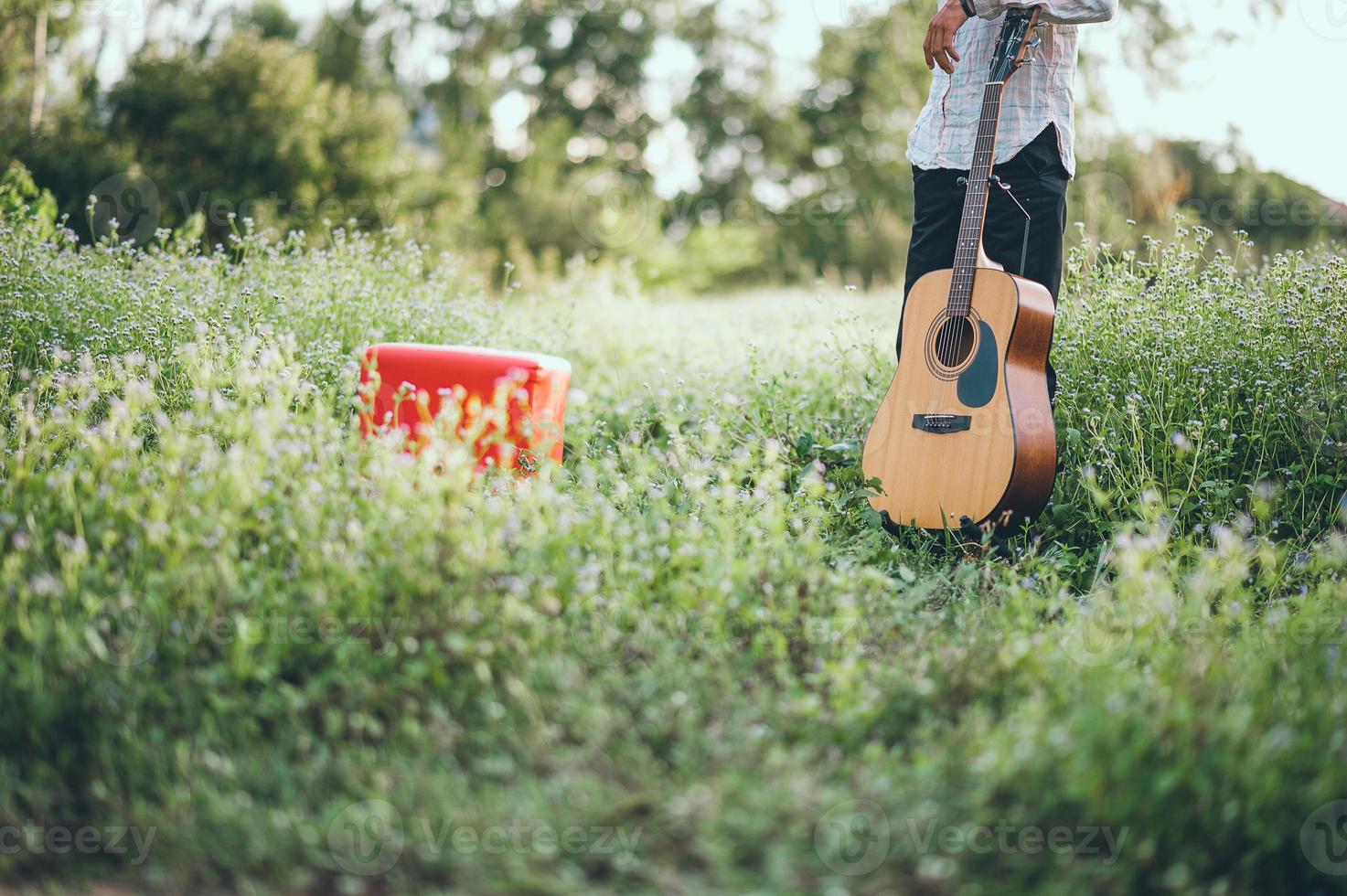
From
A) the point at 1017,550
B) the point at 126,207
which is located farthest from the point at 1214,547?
the point at 126,207

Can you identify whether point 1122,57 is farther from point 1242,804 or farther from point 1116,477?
point 1242,804

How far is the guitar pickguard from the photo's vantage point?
322 cm

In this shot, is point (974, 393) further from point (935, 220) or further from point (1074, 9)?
point (1074, 9)

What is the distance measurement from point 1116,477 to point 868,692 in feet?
5.84

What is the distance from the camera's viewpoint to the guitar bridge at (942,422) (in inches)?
128

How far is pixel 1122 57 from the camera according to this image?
12.9 metres
